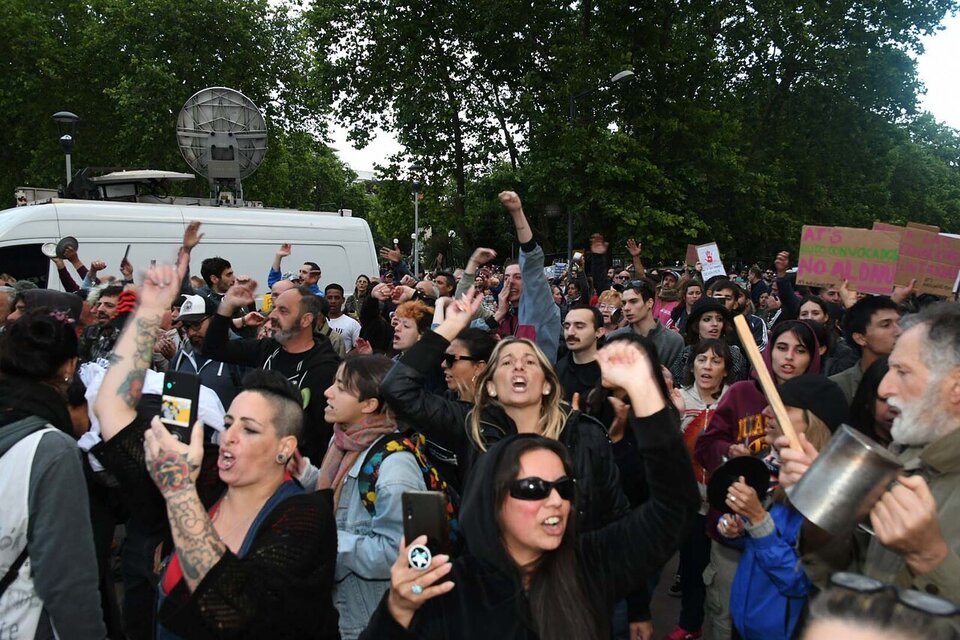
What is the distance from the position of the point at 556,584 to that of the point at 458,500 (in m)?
1.11

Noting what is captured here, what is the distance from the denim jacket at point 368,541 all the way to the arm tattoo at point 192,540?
2.04ft

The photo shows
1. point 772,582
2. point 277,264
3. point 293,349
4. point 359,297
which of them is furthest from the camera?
point 359,297

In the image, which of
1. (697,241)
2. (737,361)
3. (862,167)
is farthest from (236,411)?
(862,167)

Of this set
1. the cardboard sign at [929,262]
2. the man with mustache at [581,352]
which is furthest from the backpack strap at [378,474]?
the cardboard sign at [929,262]

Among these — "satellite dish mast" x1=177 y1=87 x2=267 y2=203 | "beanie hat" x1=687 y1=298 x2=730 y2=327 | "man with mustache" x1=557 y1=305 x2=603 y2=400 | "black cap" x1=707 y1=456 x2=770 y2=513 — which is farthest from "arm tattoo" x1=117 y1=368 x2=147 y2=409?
"satellite dish mast" x1=177 y1=87 x2=267 y2=203

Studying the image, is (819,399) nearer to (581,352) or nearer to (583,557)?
(583,557)

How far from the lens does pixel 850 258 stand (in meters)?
7.20

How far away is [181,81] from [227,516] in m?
27.8

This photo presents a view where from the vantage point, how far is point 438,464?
415 centimetres

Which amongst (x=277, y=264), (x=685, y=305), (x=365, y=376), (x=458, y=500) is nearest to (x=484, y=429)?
(x=458, y=500)

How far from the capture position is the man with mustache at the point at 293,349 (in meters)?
4.80

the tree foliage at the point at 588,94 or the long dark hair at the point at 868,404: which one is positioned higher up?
the tree foliage at the point at 588,94

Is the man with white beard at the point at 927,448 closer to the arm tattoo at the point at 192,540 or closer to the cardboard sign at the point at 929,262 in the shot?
the arm tattoo at the point at 192,540

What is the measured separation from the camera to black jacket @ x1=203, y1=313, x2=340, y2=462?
4.76m
